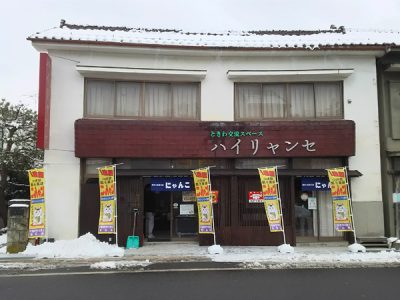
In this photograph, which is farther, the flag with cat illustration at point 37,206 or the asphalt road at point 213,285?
the flag with cat illustration at point 37,206

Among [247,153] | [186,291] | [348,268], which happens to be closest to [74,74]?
[247,153]

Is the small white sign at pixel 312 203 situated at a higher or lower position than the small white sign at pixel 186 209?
higher

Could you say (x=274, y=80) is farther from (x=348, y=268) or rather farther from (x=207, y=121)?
(x=348, y=268)

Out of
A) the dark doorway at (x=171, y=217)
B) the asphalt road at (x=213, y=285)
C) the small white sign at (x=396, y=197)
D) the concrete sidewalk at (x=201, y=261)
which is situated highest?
the small white sign at (x=396, y=197)

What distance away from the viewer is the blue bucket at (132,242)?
1349cm

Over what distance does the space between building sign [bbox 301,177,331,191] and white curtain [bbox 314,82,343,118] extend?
240 cm

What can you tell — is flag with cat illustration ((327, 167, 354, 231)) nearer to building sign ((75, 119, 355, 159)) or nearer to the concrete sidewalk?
the concrete sidewalk

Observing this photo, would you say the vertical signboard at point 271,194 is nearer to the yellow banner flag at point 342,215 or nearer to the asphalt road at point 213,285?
the yellow banner flag at point 342,215

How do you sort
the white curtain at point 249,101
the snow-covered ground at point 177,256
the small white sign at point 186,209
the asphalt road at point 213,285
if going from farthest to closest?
the white curtain at point 249,101, the small white sign at point 186,209, the snow-covered ground at point 177,256, the asphalt road at point 213,285

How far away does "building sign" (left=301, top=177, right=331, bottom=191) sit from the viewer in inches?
564

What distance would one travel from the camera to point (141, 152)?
45.6ft

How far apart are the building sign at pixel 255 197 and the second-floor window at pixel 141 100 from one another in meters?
3.38

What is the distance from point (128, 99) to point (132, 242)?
16.7 feet

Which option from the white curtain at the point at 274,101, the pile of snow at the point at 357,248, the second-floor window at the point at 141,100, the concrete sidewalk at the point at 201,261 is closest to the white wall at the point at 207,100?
the second-floor window at the point at 141,100
